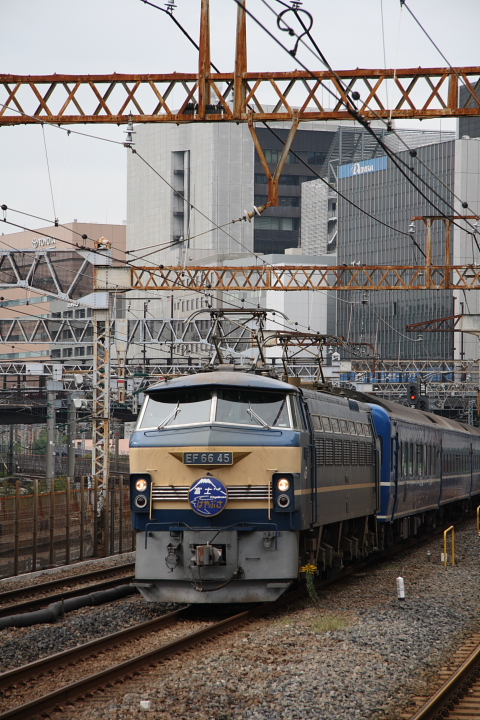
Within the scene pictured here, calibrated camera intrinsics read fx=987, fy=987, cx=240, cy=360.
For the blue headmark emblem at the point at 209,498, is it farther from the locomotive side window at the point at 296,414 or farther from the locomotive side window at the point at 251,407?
the locomotive side window at the point at 296,414

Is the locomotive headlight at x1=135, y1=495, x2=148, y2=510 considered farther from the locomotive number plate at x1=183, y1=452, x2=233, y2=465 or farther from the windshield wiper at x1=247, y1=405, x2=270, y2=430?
the windshield wiper at x1=247, y1=405, x2=270, y2=430

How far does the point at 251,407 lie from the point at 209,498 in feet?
5.51

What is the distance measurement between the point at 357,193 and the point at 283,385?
431ft

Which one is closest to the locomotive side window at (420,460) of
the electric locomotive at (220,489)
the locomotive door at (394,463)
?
the locomotive door at (394,463)

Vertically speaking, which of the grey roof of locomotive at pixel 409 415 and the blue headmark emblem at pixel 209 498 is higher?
the grey roof of locomotive at pixel 409 415

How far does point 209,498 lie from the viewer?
1486cm

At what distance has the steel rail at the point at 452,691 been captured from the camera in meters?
9.88

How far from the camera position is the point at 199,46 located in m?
17.8

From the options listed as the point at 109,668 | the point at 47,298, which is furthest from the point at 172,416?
the point at 47,298

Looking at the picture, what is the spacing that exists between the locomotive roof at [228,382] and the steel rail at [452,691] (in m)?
5.13

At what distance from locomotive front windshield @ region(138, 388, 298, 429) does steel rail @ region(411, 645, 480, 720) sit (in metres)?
4.84

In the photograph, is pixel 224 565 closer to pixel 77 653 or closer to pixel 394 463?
pixel 77 653

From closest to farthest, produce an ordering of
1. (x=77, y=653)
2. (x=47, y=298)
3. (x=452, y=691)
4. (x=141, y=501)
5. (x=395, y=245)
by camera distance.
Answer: (x=452, y=691), (x=77, y=653), (x=141, y=501), (x=395, y=245), (x=47, y=298)

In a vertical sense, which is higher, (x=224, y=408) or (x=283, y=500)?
(x=224, y=408)
